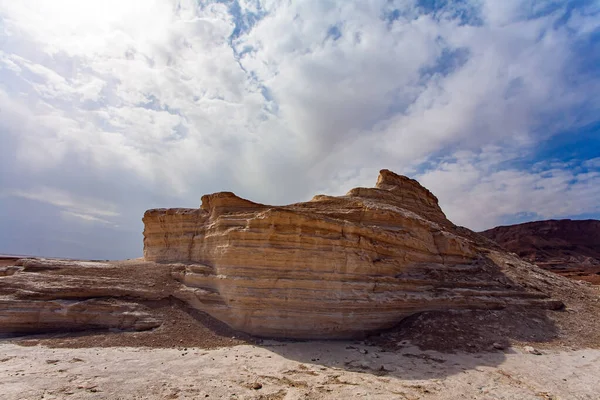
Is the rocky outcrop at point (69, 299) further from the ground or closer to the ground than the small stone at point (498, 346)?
further from the ground

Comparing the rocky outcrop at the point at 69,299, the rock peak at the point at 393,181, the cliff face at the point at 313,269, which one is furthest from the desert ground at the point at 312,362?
the rock peak at the point at 393,181

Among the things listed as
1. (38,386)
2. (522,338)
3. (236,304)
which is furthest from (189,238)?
(522,338)

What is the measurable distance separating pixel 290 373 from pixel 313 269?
149 inches

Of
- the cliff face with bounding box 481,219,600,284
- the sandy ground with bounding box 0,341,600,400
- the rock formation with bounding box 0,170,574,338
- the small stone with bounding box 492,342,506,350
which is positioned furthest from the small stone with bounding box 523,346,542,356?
the cliff face with bounding box 481,219,600,284

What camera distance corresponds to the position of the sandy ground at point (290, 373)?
6473mm

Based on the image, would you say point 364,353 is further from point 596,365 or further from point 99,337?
point 99,337

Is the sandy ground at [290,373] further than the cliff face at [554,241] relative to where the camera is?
No

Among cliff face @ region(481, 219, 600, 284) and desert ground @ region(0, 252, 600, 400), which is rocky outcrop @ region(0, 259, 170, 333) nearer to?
desert ground @ region(0, 252, 600, 400)

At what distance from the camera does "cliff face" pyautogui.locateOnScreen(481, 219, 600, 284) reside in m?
55.8

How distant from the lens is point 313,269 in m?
10.9

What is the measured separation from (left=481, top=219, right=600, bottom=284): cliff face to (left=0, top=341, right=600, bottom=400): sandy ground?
51784mm

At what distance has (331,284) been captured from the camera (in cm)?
1070

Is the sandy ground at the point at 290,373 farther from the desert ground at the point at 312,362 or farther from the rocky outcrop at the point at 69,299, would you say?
the rocky outcrop at the point at 69,299

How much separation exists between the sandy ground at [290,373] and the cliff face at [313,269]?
3.92ft
